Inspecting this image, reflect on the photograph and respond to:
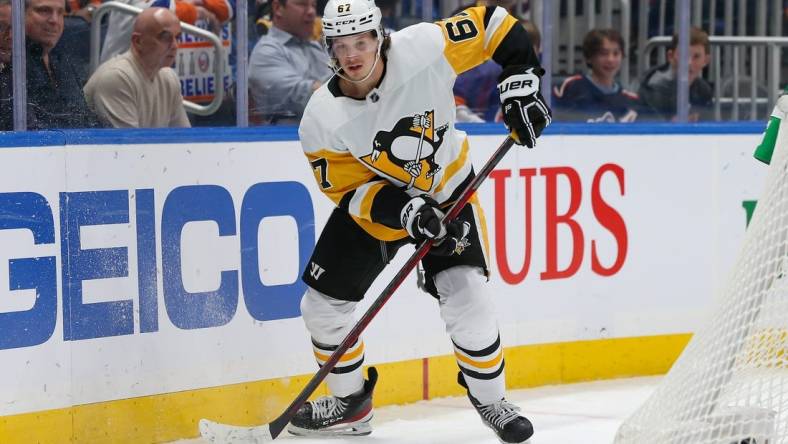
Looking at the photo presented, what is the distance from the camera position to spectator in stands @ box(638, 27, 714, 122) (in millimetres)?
4797

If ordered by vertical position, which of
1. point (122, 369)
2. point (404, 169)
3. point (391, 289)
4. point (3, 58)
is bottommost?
point (122, 369)

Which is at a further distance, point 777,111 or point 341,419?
point 341,419

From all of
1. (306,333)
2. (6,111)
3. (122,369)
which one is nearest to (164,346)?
(122,369)

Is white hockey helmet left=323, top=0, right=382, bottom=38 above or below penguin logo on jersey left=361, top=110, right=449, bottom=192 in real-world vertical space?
above

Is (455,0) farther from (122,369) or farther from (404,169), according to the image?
(122,369)

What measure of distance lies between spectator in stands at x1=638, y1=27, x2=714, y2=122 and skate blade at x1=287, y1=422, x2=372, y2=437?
1.75 m

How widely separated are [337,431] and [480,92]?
1366mm

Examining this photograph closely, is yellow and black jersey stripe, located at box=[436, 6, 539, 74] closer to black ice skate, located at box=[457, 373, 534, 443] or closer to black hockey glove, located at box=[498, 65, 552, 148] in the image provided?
Answer: black hockey glove, located at box=[498, 65, 552, 148]

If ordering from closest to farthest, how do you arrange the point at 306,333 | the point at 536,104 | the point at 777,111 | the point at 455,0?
the point at 777,111 < the point at 536,104 < the point at 306,333 < the point at 455,0

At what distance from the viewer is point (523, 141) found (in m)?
3.35

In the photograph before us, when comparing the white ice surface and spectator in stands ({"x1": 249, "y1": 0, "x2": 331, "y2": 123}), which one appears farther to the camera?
spectator in stands ({"x1": 249, "y1": 0, "x2": 331, "y2": 123})

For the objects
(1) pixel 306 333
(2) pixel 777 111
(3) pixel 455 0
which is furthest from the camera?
(3) pixel 455 0

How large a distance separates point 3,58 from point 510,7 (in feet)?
6.05

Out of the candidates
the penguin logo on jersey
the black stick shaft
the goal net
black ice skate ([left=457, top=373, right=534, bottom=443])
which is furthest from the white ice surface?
the penguin logo on jersey
